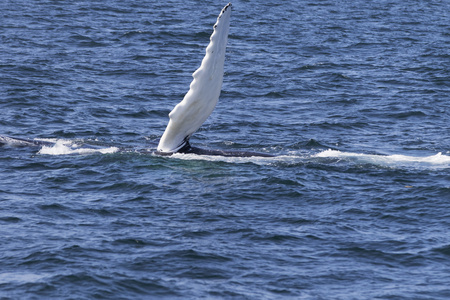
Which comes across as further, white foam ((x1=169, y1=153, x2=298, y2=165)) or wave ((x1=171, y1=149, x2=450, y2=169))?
wave ((x1=171, y1=149, x2=450, y2=169))

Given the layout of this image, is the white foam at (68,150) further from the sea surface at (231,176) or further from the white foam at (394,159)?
the white foam at (394,159)

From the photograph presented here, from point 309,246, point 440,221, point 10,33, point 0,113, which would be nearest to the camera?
point 309,246

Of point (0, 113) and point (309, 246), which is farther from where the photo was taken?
point (0, 113)

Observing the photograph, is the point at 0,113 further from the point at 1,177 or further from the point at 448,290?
the point at 448,290

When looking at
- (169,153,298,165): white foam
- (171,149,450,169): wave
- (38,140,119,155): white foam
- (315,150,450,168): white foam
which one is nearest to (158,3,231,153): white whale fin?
(169,153,298,165): white foam

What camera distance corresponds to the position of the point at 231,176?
15.4 m

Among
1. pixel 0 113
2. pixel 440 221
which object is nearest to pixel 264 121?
pixel 0 113

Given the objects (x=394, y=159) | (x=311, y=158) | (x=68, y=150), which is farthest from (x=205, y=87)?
(x=394, y=159)

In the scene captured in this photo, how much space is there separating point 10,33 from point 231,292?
79.8 ft

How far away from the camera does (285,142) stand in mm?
19156

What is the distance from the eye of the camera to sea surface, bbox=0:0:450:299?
1115 centimetres

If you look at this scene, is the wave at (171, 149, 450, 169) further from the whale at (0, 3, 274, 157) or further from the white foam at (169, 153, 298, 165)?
the whale at (0, 3, 274, 157)

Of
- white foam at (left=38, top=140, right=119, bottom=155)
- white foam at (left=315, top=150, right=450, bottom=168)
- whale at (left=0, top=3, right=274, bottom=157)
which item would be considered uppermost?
whale at (left=0, top=3, right=274, bottom=157)

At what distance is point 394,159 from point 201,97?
14.8 ft
